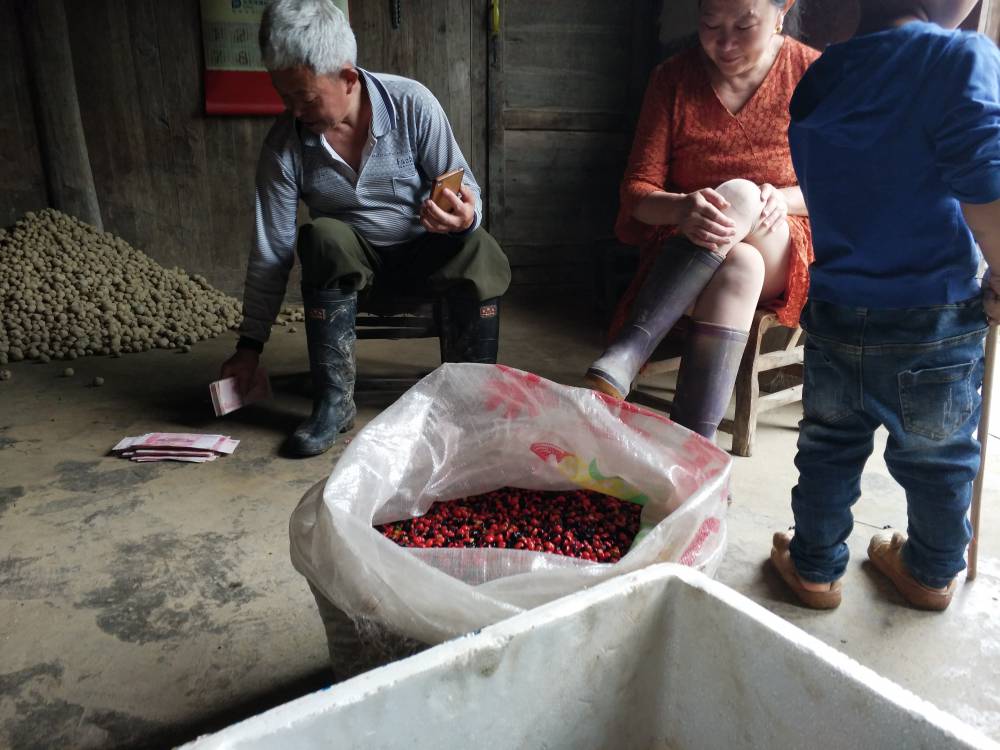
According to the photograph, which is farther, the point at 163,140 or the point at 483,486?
the point at 163,140

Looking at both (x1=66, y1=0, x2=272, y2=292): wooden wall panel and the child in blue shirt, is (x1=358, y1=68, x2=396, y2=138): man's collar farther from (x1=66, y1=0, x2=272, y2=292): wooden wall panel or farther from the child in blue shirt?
(x1=66, y1=0, x2=272, y2=292): wooden wall panel

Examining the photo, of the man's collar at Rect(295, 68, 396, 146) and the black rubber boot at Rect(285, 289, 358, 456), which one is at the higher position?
the man's collar at Rect(295, 68, 396, 146)

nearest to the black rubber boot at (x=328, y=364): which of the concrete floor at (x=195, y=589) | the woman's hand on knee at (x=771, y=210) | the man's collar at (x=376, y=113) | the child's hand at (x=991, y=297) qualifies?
the concrete floor at (x=195, y=589)

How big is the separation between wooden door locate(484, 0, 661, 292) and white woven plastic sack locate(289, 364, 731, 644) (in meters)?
2.89

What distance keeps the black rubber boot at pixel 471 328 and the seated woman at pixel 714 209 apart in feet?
1.47

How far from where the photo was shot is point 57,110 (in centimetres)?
346

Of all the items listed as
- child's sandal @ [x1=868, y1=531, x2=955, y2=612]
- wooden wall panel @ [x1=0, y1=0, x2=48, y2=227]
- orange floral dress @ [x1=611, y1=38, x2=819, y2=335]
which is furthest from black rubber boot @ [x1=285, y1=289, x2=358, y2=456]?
wooden wall panel @ [x1=0, y1=0, x2=48, y2=227]

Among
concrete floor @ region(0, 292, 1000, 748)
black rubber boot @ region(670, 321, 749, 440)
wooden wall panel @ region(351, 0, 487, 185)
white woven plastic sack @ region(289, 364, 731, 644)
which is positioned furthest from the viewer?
wooden wall panel @ region(351, 0, 487, 185)

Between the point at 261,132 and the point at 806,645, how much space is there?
3752mm

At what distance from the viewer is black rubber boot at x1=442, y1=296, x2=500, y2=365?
215 cm

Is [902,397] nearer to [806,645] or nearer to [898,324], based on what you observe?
[898,324]

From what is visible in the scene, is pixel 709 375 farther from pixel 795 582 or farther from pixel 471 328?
pixel 471 328

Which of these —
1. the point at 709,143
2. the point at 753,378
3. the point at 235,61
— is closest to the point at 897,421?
the point at 753,378

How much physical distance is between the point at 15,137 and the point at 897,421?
389cm
